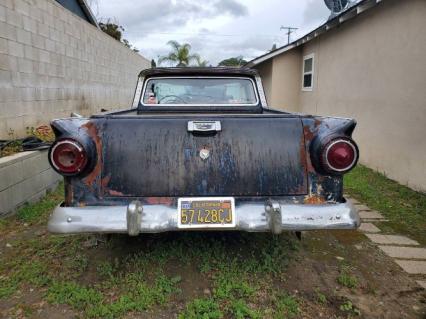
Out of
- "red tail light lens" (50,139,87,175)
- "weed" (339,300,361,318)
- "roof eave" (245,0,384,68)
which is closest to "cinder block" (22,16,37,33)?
"red tail light lens" (50,139,87,175)

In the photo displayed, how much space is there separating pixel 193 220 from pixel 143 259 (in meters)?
0.87

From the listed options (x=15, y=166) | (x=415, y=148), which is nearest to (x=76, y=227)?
(x=15, y=166)

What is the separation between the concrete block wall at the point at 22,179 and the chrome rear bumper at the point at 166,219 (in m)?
1.74

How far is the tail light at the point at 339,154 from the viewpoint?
245 cm

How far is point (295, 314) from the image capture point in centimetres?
231

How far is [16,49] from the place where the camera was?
5.15 meters

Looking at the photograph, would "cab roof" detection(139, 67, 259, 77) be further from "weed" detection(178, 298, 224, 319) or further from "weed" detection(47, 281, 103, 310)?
"weed" detection(178, 298, 224, 319)

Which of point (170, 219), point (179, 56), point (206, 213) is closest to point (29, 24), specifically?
point (170, 219)

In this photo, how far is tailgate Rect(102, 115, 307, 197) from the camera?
8.04ft

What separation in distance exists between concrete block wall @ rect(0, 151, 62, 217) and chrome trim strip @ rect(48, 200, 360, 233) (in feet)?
5.71

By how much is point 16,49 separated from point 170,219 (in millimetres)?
4248

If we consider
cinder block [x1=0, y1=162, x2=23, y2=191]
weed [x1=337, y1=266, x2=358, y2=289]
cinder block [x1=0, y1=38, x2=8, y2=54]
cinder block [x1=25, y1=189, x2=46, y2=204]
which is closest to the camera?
weed [x1=337, y1=266, x2=358, y2=289]

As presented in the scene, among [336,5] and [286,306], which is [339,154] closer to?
[286,306]

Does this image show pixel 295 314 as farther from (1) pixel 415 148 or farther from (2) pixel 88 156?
(1) pixel 415 148
